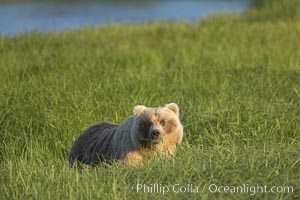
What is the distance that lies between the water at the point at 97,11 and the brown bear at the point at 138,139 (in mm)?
8258

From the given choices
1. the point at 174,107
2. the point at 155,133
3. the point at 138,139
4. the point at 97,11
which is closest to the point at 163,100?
the point at 174,107

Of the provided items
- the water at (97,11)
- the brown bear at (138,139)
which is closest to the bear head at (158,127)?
the brown bear at (138,139)

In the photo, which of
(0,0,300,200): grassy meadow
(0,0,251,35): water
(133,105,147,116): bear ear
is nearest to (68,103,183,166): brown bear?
(133,105,147,116): bear ear

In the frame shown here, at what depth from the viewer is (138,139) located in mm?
5137

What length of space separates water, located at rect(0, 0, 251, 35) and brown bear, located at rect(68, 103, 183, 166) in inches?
325

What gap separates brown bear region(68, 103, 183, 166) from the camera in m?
5.11

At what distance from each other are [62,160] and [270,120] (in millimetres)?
1506

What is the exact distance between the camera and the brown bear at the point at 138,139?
16.8 ft

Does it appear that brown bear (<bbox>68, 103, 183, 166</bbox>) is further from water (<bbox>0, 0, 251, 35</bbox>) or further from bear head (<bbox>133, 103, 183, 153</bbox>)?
water (<bbox>0, 0, 251, 35</bbox>)

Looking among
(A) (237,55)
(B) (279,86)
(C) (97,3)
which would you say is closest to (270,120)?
(B) (279,86)

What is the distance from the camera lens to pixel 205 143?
5.70 meters

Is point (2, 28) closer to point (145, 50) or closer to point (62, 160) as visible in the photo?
point (145, 50)

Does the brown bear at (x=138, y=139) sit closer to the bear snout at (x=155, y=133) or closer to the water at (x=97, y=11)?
the bear snout at (x=155, y=133)

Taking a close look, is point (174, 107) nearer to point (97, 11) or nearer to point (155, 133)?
point (155, 133)
